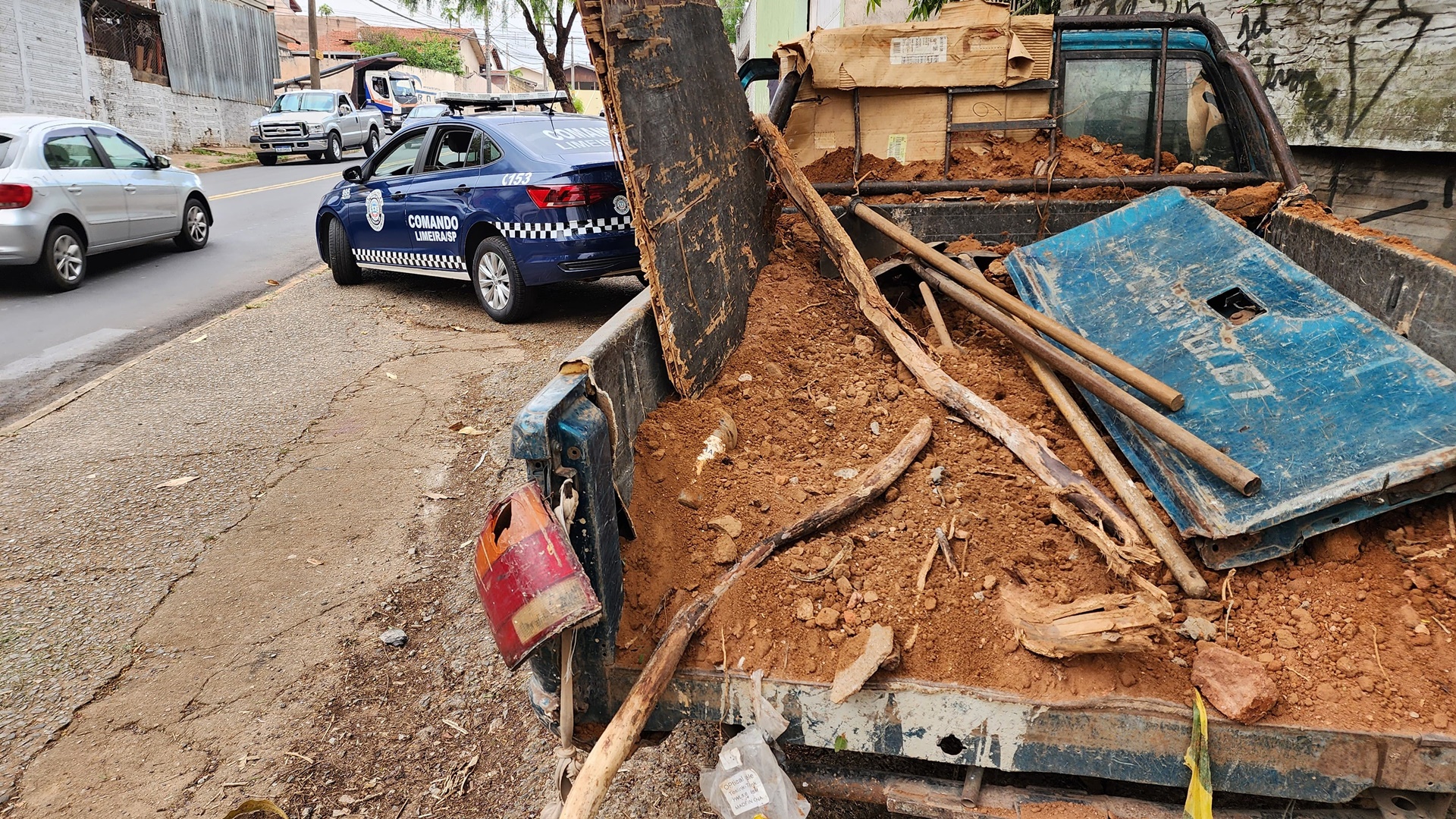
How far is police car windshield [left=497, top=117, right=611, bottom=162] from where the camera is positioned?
6.87m

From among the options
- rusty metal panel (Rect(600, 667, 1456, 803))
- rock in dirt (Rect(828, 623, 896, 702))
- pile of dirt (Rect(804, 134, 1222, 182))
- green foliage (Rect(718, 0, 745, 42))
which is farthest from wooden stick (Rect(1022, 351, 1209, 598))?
green foliage (Rect(718, 0, 745, 42))

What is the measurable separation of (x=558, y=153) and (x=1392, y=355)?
5.74m

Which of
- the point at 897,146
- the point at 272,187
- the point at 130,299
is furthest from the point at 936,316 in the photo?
the point at 272,187

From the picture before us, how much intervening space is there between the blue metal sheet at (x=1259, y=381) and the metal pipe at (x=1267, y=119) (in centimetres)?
82

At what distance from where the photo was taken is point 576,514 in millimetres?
1852

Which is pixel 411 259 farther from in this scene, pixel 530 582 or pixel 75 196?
pixel 530 582

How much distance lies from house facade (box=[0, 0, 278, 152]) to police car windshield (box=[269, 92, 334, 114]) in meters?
3.94

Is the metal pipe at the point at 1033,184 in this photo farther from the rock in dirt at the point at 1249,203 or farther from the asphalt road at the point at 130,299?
the asphalt road at the point at 130,299

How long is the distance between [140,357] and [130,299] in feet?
8.35

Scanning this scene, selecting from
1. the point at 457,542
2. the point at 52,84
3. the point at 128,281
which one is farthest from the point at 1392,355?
the point at 52,84

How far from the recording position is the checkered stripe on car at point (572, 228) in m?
6.56

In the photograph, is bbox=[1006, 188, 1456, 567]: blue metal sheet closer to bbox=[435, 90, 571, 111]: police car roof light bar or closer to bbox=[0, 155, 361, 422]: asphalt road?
bbox=[435, 90, 571, 111]: police car roof light bar

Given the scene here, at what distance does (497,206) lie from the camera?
269 inches

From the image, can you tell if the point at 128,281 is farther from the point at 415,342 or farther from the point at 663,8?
the point at 663,8
